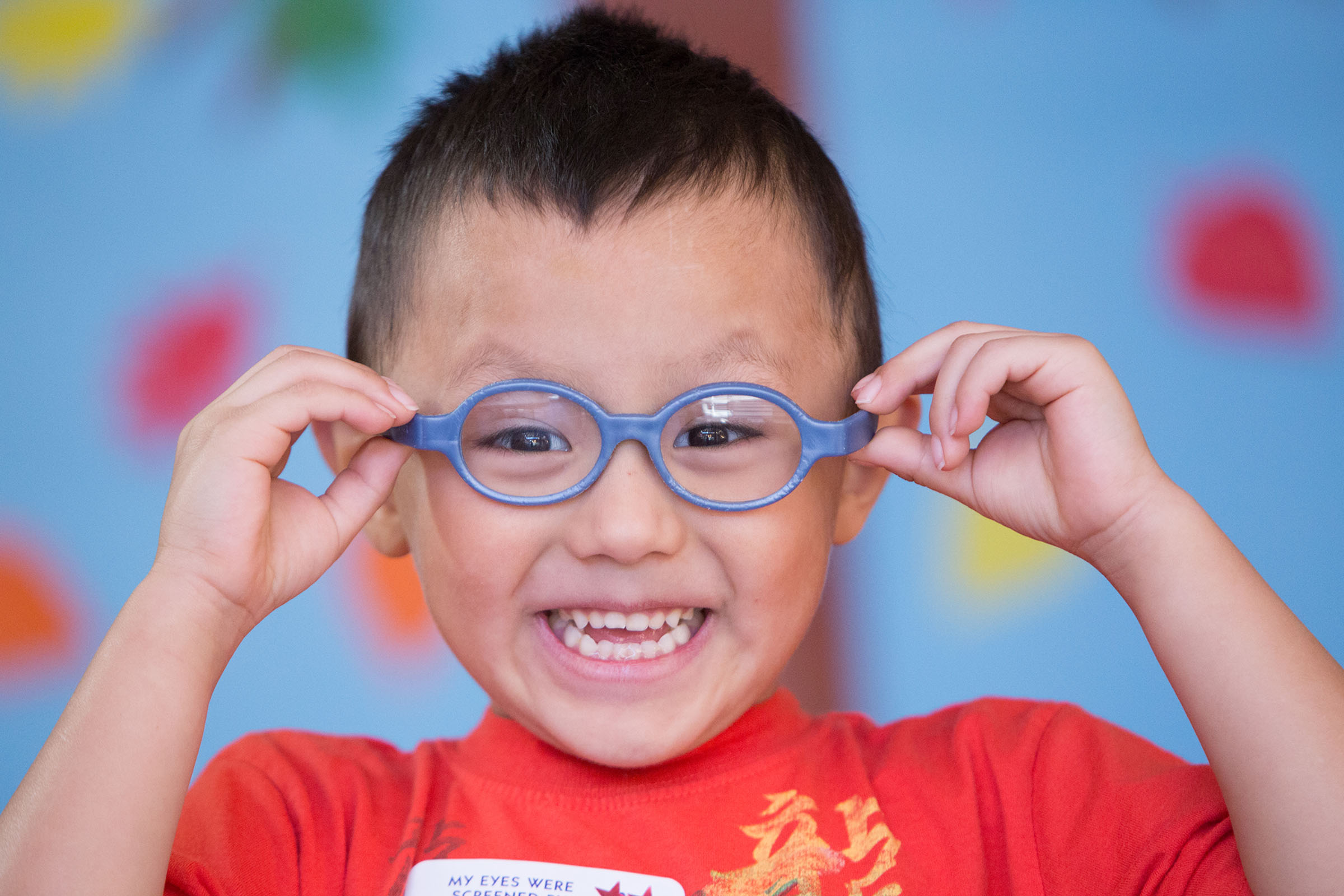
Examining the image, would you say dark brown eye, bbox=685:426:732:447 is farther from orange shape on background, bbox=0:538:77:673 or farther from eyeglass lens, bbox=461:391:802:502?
orange shape on background, bbox=0:538:77:673

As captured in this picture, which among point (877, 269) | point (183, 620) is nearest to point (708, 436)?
point (183, 620)

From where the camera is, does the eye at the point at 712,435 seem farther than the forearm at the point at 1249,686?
Yes

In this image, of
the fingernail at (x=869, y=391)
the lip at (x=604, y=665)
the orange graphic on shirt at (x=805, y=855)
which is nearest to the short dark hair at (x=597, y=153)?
the fingernail at (x=869, y=391)

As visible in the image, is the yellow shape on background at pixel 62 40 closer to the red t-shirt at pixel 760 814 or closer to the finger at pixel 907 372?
the red t-shirt at pixel 760 814

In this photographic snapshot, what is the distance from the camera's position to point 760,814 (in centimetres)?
120

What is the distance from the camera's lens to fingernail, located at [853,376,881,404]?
3.83ft

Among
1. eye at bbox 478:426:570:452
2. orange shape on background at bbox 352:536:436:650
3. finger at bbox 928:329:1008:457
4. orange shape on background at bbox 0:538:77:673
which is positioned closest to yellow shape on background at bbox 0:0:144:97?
orange shape on background at bbox 0:538:77:673

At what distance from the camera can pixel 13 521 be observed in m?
2.22

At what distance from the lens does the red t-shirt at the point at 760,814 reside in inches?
43.9

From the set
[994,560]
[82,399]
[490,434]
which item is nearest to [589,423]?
[490,434]

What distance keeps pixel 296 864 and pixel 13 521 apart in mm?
1351

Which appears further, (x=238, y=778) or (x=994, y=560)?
(x=994, y=560)

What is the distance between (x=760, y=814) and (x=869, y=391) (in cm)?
41

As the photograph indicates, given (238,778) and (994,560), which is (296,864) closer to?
(238,778)
